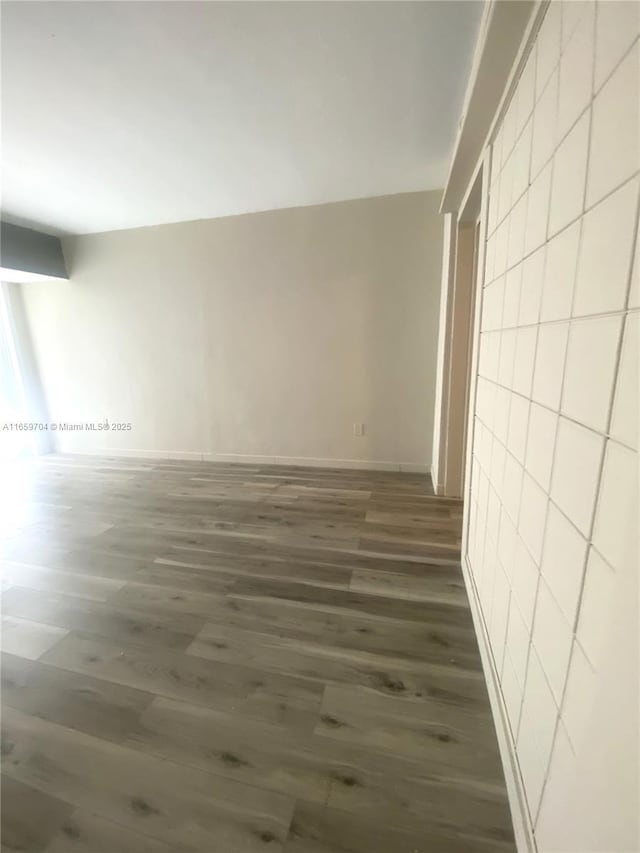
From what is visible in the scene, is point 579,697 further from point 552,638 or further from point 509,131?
point 509,131

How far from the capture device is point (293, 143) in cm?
202

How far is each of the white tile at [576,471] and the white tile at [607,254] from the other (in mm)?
235

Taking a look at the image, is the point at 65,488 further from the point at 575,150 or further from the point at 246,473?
the point at 575,150

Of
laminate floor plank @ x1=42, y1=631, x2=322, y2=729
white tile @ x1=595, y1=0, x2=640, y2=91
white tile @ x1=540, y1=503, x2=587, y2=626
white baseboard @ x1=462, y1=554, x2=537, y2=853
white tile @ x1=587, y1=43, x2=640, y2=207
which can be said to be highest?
white tile @ x1=595, y1=0, x2=640, y2=91

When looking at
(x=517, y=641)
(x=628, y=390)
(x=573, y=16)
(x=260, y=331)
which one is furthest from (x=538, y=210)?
(x=260, y=331)

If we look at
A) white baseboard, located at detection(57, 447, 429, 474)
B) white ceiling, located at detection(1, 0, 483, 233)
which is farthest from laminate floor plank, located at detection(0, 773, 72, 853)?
white baseboard, located at detection(57, 447, 429, 474)

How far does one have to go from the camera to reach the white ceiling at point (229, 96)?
4.16 ft

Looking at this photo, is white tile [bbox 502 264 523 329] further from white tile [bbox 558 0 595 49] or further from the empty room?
white tile [bbox 558 0 595 49]

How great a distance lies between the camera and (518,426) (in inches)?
41.3

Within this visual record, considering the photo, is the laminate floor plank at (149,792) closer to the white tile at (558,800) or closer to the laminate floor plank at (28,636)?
the laminate floor plank at (28,636)

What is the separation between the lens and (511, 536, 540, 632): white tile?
89 cm

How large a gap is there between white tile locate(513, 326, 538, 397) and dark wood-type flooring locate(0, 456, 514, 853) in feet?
3.49

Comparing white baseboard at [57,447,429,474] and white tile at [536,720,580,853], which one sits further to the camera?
white baseboard at [57,447,429,474]

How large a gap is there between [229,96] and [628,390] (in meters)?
2.09
